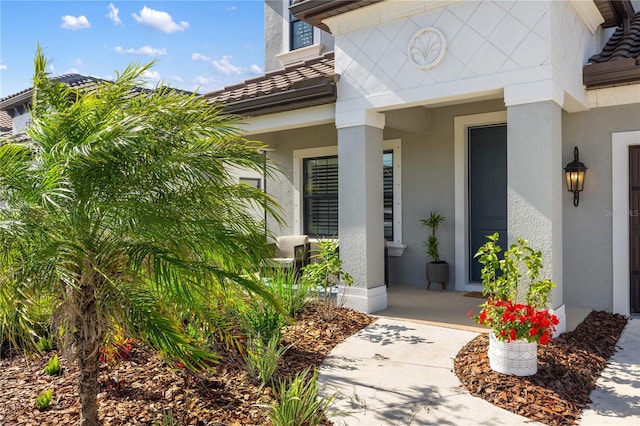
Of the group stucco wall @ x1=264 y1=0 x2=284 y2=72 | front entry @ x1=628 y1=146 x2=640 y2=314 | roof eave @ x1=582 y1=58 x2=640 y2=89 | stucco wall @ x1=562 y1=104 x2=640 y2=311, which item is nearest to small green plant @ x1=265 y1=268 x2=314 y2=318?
stucco wall @ x1=562 y1=104 x2=640 y2=311

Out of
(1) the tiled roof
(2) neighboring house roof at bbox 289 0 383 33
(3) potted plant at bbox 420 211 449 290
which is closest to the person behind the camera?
(2) neighboring house roof at bbox 289 0 383 33

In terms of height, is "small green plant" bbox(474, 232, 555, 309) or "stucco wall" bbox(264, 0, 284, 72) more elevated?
"stucco wall" bbox(264, 0, 284, 72)

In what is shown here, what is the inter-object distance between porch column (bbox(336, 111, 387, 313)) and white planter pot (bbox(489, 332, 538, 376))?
2.57 meters

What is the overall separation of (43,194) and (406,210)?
22.4 feet

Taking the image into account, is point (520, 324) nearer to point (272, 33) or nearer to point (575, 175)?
point (575, 175)

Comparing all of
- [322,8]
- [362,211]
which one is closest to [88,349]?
[362,211]

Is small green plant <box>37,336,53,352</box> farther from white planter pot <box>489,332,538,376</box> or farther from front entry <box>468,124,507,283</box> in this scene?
front entry <box>468,124,507,283</box>

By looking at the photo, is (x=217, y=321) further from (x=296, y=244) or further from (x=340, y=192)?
(x=296, y=244)

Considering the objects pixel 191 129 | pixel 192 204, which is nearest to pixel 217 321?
pixel 192 204

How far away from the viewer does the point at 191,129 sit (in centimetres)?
356

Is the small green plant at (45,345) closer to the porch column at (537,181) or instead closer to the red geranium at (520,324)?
the red geranium at (520,324)

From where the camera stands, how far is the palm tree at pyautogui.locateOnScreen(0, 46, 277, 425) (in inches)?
117

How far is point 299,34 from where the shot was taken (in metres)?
12.0

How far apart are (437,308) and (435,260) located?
61.7 inches
